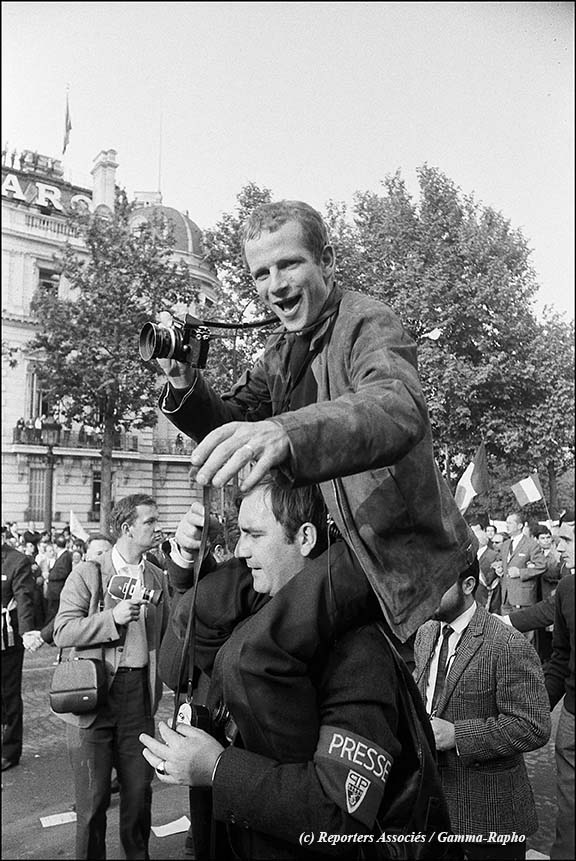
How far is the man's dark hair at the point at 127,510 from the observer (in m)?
3.78

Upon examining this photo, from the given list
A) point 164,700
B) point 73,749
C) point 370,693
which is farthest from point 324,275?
point 164,700

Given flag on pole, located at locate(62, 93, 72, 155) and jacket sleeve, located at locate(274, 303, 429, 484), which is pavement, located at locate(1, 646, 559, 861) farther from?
flag on pole, located at locate(62, 93, 72, 155)

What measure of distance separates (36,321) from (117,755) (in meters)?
2.02

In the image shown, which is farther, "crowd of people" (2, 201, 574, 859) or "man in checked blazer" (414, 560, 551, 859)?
"man in checked blazer" (414, 560, 551, 859)

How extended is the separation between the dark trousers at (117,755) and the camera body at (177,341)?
1.62 metres

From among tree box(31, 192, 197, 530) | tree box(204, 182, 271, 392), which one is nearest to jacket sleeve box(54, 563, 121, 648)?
tree box(204, 182, 271, 392)

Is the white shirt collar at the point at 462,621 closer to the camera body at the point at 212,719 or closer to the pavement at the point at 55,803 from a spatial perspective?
the pavement at the point at 55,803

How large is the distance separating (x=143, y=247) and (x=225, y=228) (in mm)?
8111

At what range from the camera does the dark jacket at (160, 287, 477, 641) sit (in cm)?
109

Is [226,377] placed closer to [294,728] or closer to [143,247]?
[294,728]

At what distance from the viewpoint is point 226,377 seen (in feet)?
10.1

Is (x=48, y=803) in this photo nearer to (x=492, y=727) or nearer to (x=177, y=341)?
(x=492, y=727)

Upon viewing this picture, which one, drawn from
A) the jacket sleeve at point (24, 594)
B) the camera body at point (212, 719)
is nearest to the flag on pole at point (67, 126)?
the camera body at point (212, 719)

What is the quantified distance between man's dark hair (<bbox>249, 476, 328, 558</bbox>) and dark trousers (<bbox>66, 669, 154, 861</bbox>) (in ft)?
4.25
